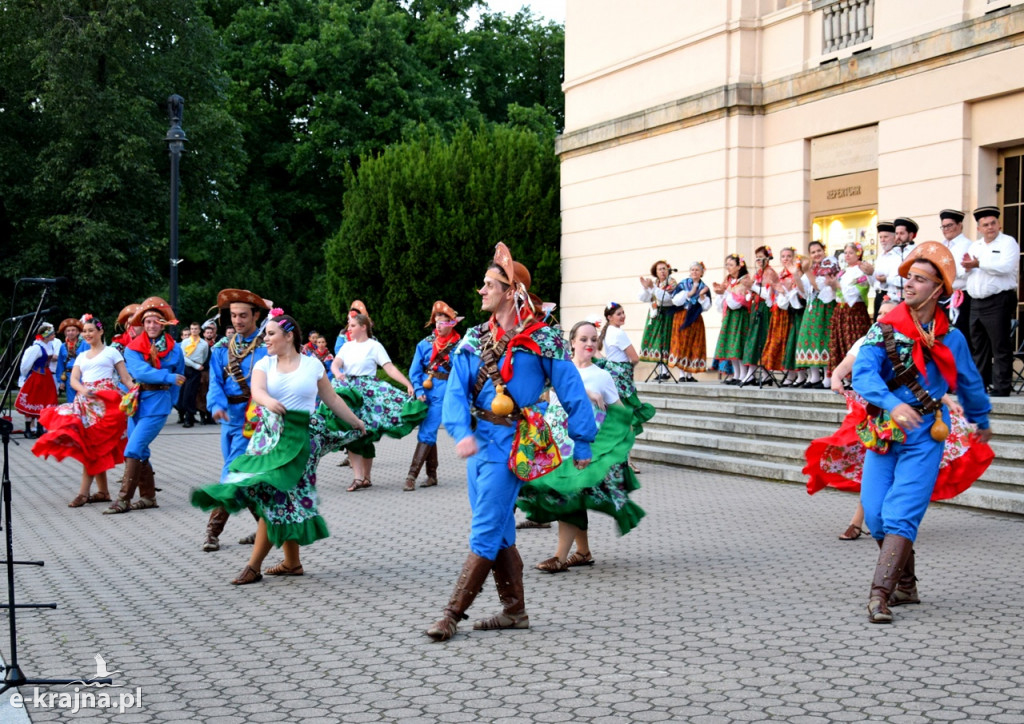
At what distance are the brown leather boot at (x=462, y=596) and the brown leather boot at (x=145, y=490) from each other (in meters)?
6.59

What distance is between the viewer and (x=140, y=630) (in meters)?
6.82

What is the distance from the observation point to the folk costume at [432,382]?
13961mm

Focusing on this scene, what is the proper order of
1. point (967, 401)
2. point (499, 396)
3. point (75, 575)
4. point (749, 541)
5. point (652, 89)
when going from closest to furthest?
point (499, 396) < point (967, 401) < point (75, 575) < point (749, 541) < point (652, 89)

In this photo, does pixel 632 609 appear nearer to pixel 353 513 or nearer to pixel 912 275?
pixel 912 275

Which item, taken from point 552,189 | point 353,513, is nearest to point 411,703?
point 353,513

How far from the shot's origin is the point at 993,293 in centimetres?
1305

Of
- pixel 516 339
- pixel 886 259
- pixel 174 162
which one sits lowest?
pixel 516 339

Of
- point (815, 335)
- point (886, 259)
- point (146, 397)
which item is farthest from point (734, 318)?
point (146, 397)

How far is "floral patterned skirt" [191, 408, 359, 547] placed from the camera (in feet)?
26.5

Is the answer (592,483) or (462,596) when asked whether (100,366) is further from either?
(462,596)

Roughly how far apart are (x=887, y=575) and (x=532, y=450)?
2.04m

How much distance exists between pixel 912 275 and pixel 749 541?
3.42 metres

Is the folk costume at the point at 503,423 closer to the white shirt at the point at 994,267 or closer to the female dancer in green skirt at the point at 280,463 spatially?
the female dancer in green skirt at the point at 280,463

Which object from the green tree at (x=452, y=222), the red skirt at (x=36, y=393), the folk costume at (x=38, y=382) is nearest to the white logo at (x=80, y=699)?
the folk costume at (x=38, y=382)
